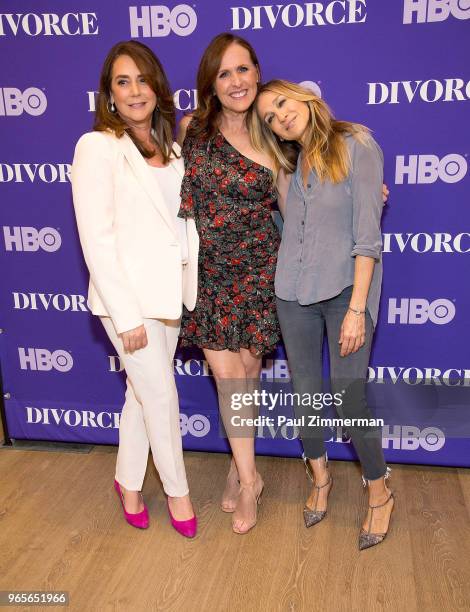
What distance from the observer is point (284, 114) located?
2.18 meters

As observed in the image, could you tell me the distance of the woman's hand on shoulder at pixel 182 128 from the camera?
2494 millimetres

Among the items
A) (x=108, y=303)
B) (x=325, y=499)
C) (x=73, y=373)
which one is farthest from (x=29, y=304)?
(x=325, y=499)

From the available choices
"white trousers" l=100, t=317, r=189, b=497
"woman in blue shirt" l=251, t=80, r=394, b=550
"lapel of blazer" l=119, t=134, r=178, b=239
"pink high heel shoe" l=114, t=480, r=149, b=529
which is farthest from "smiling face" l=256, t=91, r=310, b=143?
"pink high heel shoe" l=114, t=480, r=149, b=529

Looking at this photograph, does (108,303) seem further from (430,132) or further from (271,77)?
(430,132)

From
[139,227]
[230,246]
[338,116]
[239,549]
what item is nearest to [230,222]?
[230,246]

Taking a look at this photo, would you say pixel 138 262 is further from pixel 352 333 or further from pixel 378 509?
pixel 378 509

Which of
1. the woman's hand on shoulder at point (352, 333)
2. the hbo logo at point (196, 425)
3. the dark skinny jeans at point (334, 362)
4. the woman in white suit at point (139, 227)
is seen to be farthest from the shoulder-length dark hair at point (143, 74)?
the hbo logo at point (196, 425)

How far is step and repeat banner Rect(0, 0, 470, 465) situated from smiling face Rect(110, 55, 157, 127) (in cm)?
52

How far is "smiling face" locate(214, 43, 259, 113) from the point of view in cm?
223

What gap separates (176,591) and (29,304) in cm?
152

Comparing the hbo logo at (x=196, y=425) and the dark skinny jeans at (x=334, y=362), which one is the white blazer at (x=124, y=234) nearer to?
the dark skinny jeans at (x=334, y=362)

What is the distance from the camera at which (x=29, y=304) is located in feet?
10.0

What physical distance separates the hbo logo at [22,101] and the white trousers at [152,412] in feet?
3.58

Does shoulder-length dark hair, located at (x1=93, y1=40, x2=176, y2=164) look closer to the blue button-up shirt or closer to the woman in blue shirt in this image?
the woman in blue shirt
